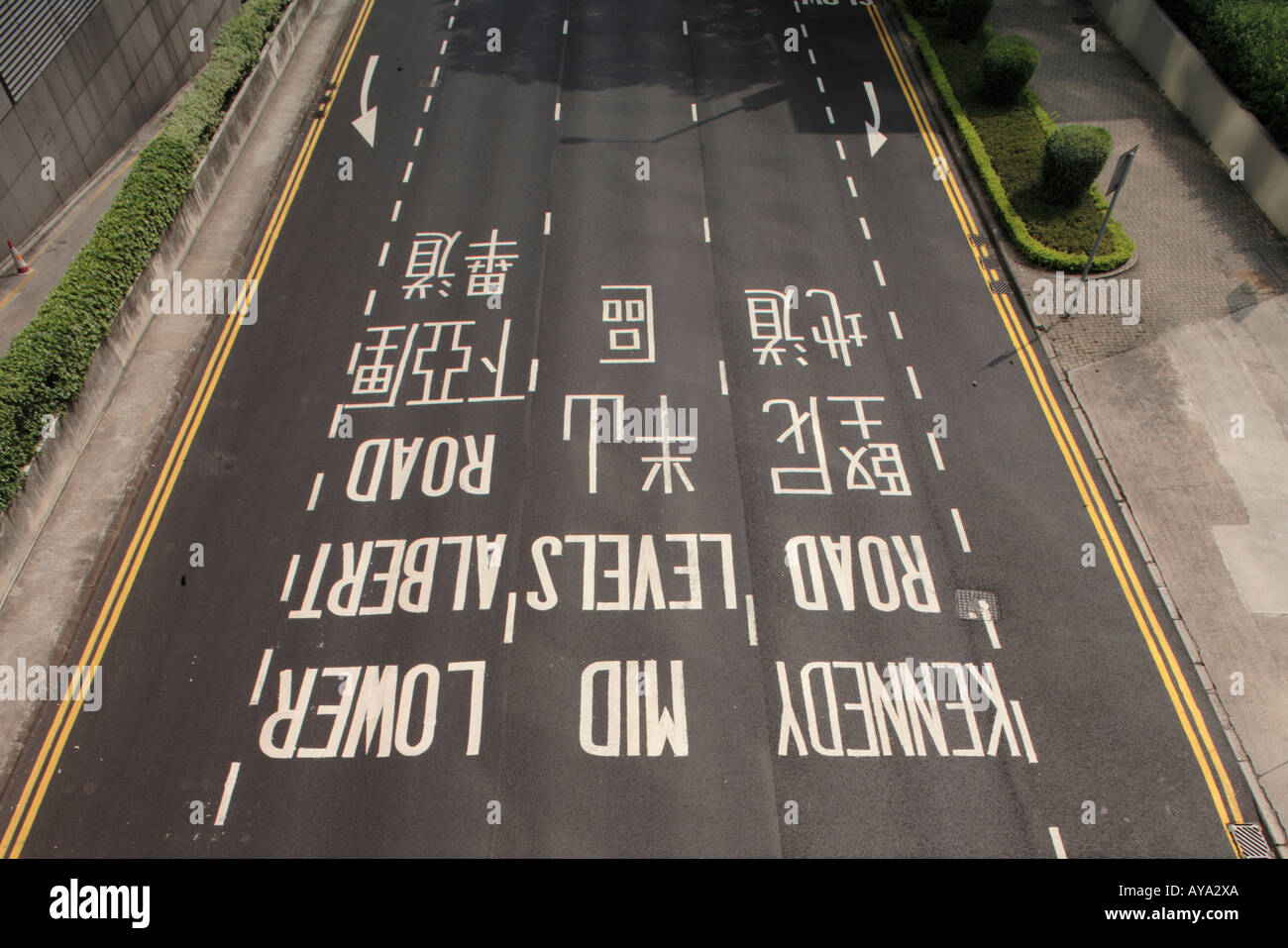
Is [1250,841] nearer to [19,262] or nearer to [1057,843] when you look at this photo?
[1057,843]

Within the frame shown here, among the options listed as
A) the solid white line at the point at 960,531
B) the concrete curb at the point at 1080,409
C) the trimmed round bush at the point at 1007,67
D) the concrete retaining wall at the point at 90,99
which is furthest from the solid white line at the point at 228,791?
the trimmed round bush at the point at 1007,67

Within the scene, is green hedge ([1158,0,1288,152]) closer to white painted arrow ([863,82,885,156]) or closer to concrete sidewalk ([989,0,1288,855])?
concrete sidewalk ([989,0,1288,855])

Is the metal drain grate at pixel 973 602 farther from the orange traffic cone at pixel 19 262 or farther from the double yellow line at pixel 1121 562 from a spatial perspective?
the orange traffic cone at pixel 19 262


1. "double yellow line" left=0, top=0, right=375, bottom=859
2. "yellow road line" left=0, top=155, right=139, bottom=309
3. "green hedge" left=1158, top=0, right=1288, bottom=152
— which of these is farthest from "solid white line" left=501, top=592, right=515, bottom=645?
"green hedge" left=1158, top=0, right=1288, bottom=152

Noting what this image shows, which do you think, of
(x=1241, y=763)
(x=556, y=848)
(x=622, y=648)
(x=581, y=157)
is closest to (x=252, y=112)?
(x=581, y=157)

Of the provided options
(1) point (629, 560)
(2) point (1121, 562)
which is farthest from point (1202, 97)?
(1) point (629, 560)

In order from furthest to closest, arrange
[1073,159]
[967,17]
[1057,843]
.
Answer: [967,17]
[1073,159]
[1057,843]
